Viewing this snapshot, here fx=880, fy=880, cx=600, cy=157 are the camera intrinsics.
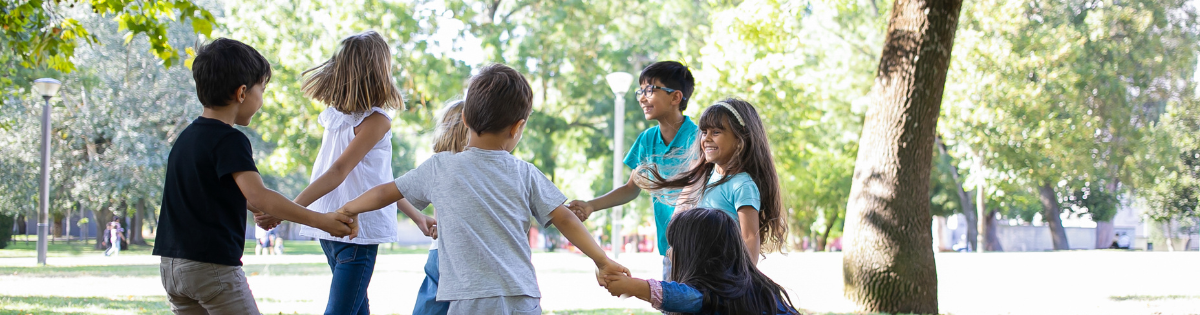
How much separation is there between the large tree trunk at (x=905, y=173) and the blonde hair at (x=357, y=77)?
20.1 ft

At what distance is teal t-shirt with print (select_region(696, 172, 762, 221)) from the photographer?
3.67 meters

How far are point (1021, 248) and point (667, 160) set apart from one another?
53.5 meters

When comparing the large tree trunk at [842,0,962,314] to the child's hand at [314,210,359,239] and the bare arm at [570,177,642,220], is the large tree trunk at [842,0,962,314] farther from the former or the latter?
the child's hand at [314,210,359,239]

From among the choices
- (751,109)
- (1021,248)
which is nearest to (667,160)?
(751,109)

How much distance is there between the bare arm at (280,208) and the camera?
9.77 ft

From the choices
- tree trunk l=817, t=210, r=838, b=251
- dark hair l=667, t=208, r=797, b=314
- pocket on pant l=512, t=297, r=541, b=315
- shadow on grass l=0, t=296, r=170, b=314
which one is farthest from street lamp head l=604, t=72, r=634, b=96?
tree trunk l=817, t=210, r=838, b=251

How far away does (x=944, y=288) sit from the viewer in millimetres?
12945

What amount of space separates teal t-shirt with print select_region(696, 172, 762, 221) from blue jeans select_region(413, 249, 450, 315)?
3.69ft

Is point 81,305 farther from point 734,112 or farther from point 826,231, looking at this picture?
point 826,231

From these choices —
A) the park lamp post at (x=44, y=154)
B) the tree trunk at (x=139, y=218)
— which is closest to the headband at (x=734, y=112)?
the park lamp post at (x=44, y=154)

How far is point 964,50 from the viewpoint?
76.4 ft

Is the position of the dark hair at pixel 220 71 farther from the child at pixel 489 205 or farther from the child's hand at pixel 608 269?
the child's hand at pixel 608 269

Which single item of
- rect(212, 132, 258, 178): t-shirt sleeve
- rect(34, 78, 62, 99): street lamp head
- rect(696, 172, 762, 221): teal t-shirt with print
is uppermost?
rect(34, 78, 62, 99): street lamp head

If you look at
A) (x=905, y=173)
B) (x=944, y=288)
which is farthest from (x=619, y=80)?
(x=905, y=173)
